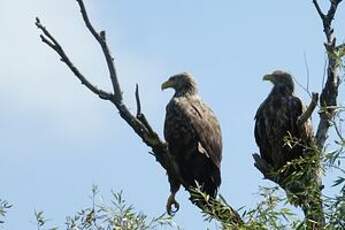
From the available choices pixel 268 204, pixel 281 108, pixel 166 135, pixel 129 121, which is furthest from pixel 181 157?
pixel 268 204

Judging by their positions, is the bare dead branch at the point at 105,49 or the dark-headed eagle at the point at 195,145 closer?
the bare dead branch at the point at 105,49

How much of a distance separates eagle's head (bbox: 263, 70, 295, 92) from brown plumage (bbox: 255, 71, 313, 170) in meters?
0.09

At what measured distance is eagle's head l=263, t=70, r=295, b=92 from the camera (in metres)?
13.0

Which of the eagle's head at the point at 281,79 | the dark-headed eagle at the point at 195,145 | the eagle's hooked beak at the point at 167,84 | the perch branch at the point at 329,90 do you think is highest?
the eagle's hooked beak at the point at 167,84

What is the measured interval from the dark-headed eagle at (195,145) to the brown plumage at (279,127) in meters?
0.49

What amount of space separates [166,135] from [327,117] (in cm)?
275

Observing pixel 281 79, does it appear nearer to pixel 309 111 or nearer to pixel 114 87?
pixel 309 111

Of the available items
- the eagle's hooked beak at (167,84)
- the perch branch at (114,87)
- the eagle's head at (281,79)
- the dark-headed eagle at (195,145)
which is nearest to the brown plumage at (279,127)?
the eagle's head at (281,79)

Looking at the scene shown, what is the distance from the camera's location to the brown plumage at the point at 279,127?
12.2 metres

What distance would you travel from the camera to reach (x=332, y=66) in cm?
1002

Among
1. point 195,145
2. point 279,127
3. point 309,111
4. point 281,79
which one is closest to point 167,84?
point 281,79

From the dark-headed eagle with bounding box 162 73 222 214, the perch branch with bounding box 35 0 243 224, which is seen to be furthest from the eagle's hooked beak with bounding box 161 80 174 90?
the perch branch with bounding box 35 0 243 224

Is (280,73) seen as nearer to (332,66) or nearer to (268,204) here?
(332,66)

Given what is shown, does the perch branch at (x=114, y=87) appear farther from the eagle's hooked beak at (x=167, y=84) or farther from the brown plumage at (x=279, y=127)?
the eagle's hooked beak at (x=167, y=84)
